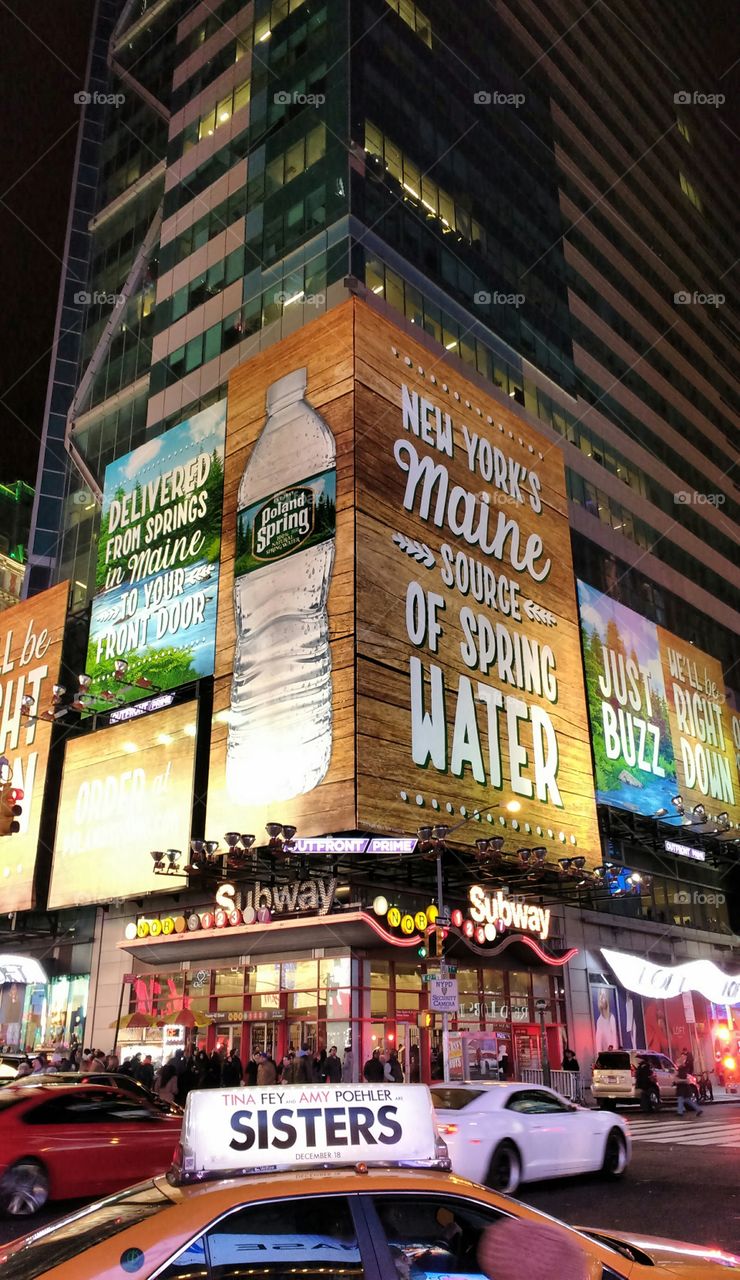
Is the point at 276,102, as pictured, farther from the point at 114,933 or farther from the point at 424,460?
the point at 114,933

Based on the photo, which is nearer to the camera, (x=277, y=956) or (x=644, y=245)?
(x=277, y=956)

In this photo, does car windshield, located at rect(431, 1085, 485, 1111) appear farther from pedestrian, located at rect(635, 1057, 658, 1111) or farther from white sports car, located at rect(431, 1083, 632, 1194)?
pedestrian, located at rect(635, 1057, 658, 1111)

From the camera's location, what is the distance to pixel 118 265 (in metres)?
54.6

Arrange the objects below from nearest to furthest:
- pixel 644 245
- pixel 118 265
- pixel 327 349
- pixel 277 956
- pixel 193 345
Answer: pixel 277 956 → pixel 327 349 → pixel 193 345 → pixel 118 265 → pixel 644 245

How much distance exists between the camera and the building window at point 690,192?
8662 centimetres

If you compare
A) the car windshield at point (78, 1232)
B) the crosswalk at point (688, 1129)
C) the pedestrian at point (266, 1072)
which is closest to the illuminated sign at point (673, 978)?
the crosswalk at point (688, 1129)

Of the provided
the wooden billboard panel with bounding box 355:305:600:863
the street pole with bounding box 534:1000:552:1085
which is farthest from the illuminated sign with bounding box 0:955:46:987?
the wooden billboard panel with bounding box 355:305:600:863

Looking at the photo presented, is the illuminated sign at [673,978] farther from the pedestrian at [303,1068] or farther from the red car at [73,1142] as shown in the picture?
the red car at [73,1142]

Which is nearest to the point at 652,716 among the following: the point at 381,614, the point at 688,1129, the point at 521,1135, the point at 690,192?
the point at 381,614

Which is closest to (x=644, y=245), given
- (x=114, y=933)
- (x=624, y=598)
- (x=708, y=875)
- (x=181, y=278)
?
(x=624, y=598)

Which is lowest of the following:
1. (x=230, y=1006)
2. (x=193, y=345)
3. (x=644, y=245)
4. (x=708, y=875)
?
(x=230, y=1006)

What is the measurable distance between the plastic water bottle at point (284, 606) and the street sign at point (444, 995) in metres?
6.64

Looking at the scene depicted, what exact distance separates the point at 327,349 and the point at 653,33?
78.8 m

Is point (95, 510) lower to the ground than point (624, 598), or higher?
higher
